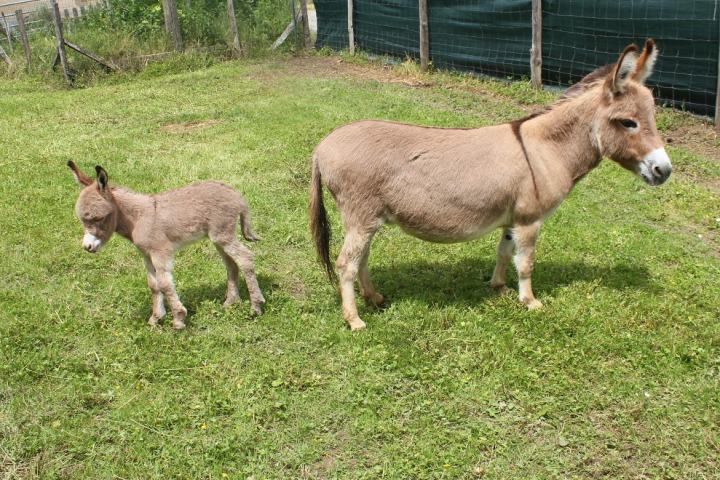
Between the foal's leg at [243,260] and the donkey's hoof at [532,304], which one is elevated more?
the foal's leg at [243,260]

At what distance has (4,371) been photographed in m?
4.47

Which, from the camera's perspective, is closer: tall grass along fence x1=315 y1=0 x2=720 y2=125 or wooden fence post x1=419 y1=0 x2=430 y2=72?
tall grass along fence x1=315 y1=0 x2=720 y2=125

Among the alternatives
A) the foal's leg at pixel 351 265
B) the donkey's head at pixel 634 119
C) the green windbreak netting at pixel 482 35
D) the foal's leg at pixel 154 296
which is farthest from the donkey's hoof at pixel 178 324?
the green windbreak netting at pixel 482 35

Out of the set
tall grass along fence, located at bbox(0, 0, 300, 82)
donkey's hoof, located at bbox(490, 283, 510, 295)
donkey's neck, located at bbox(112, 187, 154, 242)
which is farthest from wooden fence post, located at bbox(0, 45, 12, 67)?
donkey's hoof, located at bbox(490, 283, 510, 295)

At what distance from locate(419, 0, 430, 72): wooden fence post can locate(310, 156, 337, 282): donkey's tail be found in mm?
9094

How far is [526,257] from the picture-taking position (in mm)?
4930

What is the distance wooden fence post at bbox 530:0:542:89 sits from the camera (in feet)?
35.3

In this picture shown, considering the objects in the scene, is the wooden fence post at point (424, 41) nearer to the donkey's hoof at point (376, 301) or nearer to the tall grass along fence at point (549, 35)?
the tall grass along fence at point (549, 35)

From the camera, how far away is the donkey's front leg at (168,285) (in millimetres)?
4805

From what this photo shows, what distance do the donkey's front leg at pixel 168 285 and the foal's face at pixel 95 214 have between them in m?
0.41

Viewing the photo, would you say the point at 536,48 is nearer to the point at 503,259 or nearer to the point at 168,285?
the point at 503,259

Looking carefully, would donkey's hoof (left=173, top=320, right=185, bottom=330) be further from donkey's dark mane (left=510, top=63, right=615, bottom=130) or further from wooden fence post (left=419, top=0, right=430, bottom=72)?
wooden fence post (left=419, top=0, right=430, bottom=72)

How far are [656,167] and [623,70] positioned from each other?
722 mm

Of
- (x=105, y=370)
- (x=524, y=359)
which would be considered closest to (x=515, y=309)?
(x=524, y=359)
